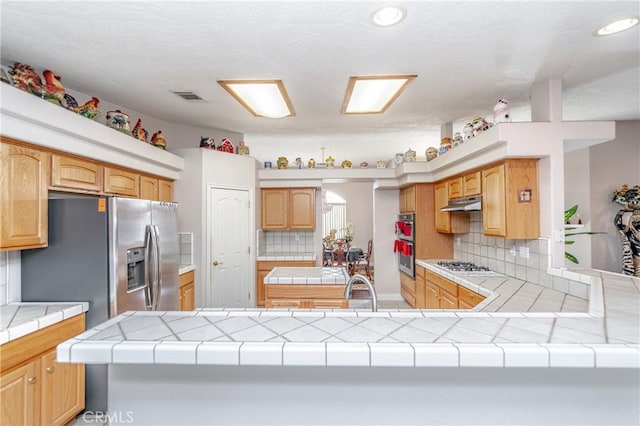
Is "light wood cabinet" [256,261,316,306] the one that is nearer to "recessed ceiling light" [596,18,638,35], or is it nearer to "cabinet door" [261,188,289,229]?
"cabinet door" [261,188,289,229]

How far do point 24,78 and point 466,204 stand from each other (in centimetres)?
377

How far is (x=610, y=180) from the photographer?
3.80m

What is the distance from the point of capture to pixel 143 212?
2.54m

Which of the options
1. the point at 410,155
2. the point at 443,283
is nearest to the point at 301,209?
the point at 410,155

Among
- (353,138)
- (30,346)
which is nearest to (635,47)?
(353,138)

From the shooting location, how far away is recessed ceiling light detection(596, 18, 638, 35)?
176cm

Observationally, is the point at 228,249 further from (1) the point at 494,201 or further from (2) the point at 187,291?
(1) the point at 494,201

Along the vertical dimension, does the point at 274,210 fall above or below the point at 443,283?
above

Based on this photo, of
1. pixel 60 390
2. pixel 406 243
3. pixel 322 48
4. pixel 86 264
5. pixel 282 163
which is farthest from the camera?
pixel 282 163

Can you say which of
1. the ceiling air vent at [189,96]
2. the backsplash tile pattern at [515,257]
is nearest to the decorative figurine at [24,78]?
the ceiling air vent at [189,96]

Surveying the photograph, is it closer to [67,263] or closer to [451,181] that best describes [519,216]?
[451,181]

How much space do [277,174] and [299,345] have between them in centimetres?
Answer: 395

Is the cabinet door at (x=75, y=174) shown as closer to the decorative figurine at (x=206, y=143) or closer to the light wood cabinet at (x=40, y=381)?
the light wood cabinet at (x=40, y=381)

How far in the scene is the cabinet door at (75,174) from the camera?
7.13ft
